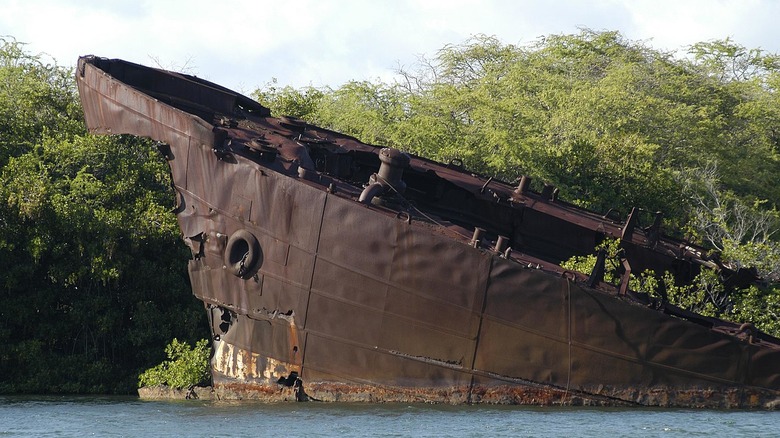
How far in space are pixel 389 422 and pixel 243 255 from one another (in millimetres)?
3581

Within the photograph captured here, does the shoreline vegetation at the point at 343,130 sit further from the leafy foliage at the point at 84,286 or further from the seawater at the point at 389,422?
the seawater at the point at 389,422

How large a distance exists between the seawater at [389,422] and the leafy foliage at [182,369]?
208 centimetres

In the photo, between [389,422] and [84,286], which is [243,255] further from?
[84,286]

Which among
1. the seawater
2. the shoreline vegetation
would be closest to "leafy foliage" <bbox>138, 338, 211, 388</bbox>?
the shoreline vegetation

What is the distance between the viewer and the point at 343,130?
34.5 metres

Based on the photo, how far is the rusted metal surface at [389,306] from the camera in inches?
551

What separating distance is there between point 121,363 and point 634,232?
896cm

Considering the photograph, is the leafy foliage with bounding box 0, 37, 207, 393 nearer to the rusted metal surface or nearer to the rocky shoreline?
the rocky shoreline

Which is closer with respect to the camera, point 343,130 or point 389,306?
point 389,306

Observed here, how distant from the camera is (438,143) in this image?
30.0 meters

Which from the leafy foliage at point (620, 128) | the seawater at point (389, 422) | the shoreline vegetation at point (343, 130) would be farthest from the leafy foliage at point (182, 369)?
the leafy foliage at point (620, 128)

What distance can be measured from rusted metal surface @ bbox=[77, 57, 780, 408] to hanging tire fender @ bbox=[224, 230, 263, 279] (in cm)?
2

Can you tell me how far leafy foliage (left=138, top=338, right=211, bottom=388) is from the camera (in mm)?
17844

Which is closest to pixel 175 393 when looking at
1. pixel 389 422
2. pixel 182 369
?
pixel 182 369
